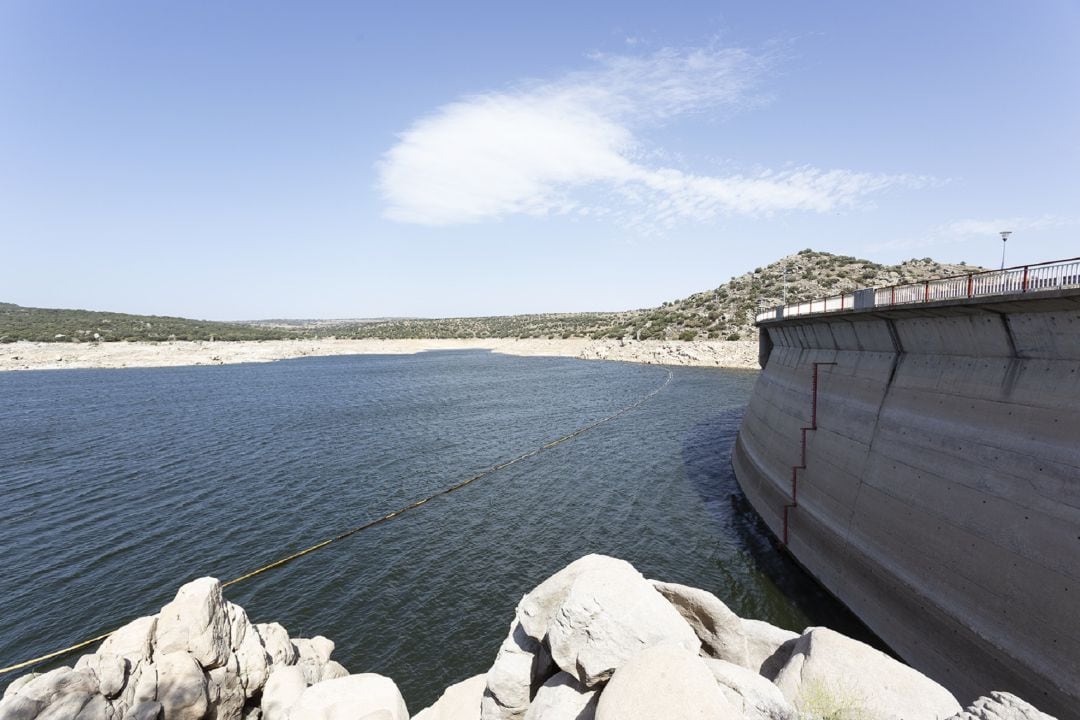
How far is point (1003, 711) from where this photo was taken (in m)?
6.12

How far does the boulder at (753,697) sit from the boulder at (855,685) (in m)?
1.05

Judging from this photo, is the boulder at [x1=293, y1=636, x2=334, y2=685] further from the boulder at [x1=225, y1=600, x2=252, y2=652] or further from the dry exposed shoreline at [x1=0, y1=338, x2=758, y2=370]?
the dry exposed shoreline at [x1=0, y1=338, x2=758, y2=370]

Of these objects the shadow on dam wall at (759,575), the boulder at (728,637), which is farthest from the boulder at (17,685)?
the shadow on dam wall at (759,575)

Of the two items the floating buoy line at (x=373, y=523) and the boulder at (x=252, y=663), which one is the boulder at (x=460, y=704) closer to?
the boulder at (x=252, y=663)

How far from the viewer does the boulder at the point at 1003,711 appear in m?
6.03

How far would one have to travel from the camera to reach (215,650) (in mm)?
12453

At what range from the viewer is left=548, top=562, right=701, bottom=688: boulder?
7.72 m

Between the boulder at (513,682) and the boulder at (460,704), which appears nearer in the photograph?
the boulder at (513,682)

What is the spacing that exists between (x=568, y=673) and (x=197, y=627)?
33.4 feet

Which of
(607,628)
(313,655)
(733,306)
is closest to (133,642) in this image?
(313,655)

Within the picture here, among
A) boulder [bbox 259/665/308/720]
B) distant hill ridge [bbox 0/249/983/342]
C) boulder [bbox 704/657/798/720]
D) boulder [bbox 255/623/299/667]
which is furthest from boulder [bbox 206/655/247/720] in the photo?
distant hill ridge [bbox 0/249/983/342]

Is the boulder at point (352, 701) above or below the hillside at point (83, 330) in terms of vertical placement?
below

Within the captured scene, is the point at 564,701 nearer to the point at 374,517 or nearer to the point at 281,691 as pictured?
the point at 281,691

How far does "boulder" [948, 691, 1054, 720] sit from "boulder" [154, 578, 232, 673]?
1517cm
